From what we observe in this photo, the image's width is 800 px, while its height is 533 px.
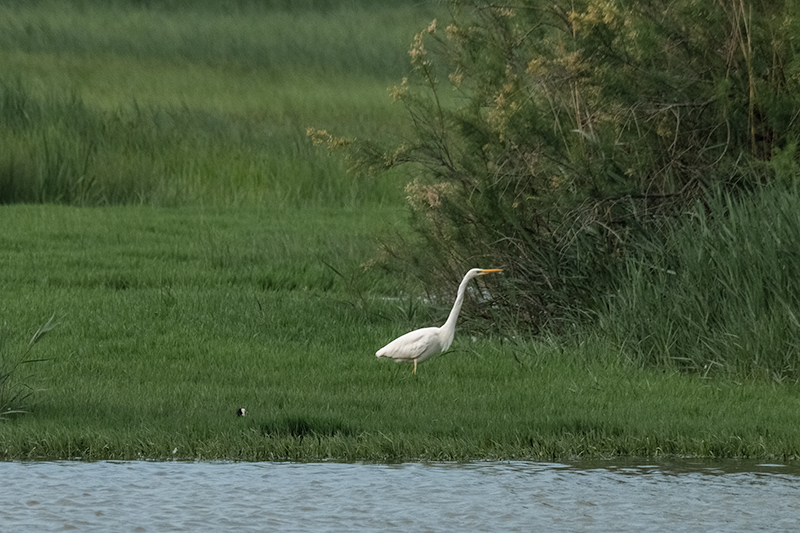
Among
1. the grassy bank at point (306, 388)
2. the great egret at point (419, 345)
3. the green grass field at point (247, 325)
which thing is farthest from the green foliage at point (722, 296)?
the great egret at point (419, 345)

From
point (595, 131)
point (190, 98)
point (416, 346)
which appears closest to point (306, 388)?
point (416, 346)

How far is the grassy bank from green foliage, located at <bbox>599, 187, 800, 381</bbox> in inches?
13.2

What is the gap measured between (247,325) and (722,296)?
4478mm

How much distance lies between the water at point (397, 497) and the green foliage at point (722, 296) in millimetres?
2778

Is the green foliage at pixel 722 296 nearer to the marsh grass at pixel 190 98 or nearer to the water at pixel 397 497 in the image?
the water at pixel 397 497

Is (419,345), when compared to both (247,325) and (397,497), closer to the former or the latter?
(247,325)

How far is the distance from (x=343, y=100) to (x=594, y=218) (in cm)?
2753

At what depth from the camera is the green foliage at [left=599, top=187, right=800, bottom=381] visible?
1143cm

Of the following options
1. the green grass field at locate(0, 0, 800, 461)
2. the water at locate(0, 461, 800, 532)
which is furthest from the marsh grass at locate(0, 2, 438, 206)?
the water at locate(0, 461, 800, 532)

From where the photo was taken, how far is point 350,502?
7.72m

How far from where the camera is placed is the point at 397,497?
7859mm

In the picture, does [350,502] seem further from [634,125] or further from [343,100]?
[343,100]

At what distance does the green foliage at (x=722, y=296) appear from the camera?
11.4m

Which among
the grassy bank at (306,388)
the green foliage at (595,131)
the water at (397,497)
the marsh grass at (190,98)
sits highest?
the marsh grass at (190,98)
